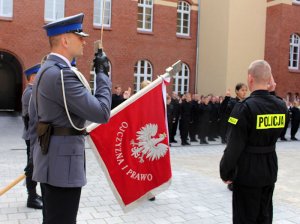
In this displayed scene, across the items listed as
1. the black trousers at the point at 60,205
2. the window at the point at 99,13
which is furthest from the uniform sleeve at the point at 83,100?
the window at the point at 99,13

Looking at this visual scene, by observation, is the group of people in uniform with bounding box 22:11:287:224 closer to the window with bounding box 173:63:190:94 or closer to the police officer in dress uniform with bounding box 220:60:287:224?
the police officer in dress uniform with bounding box 220:60:287:224

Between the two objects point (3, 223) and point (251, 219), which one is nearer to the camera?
point (251, 219)

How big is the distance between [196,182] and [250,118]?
431 cm

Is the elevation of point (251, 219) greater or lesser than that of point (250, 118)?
lesser

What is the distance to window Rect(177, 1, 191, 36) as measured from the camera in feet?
79.4

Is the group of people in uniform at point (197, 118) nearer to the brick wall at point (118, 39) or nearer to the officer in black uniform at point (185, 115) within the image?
the officer in black uniform at point (185, 115)

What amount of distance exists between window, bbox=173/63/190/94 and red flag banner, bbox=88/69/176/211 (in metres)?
19.5

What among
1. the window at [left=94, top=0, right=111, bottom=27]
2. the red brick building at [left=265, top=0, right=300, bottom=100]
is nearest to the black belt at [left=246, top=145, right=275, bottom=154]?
the window at [left=94, top=0, right=111, bottom=27]

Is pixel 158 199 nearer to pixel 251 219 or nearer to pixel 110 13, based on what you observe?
pixel 251 219

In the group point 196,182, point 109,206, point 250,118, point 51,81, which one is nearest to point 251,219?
point 250,118

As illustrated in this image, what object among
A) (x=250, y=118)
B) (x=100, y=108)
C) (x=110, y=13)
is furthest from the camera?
(x=110, y=13)

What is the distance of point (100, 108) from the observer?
2.56 metres

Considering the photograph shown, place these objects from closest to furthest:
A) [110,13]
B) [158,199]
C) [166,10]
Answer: [158,199]
[110,13]
[166,10]

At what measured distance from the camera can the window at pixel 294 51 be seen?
24720 mm
